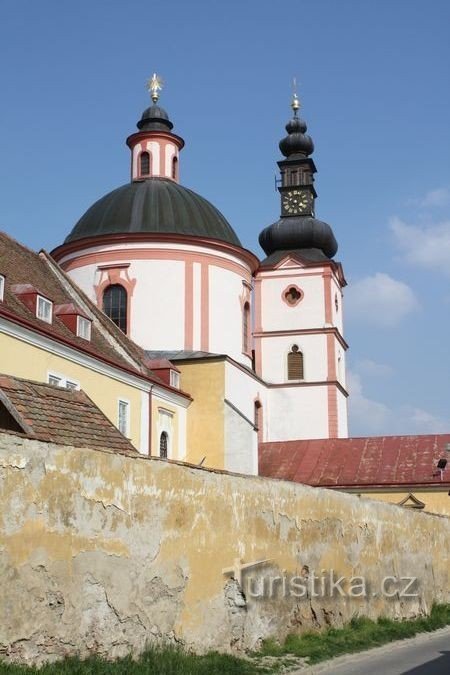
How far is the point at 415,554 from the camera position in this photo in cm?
1888

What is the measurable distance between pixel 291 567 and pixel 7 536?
19.7 feet

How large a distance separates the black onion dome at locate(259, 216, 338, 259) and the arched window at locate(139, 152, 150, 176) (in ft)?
44.7

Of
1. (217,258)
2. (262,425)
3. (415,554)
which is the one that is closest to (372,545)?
(415,554)

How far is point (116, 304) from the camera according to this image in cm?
3466

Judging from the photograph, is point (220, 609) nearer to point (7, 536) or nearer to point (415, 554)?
point (7, 536)

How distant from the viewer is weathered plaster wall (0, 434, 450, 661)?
8625mm

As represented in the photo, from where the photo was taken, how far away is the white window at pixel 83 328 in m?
25.4

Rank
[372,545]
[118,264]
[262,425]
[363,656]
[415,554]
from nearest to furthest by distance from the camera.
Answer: [363,656]
[372,545]
[415,554]
[118,264]
[262,425]

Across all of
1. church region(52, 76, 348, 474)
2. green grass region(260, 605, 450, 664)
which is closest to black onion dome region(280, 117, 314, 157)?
church region(52, 76, 348, 474)

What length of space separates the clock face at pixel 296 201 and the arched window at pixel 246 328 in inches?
670

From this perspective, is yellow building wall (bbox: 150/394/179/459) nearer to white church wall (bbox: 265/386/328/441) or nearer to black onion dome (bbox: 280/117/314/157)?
white church wall (bbox: 265/386/328/441)

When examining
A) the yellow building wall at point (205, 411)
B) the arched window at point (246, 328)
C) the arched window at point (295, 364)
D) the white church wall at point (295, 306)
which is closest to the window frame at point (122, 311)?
the yellow building wall at point (205, 411)

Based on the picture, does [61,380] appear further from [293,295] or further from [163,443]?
[293,295]

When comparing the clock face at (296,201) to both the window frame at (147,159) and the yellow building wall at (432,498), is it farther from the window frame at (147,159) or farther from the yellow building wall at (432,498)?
the yellow building wall at (432,498)
